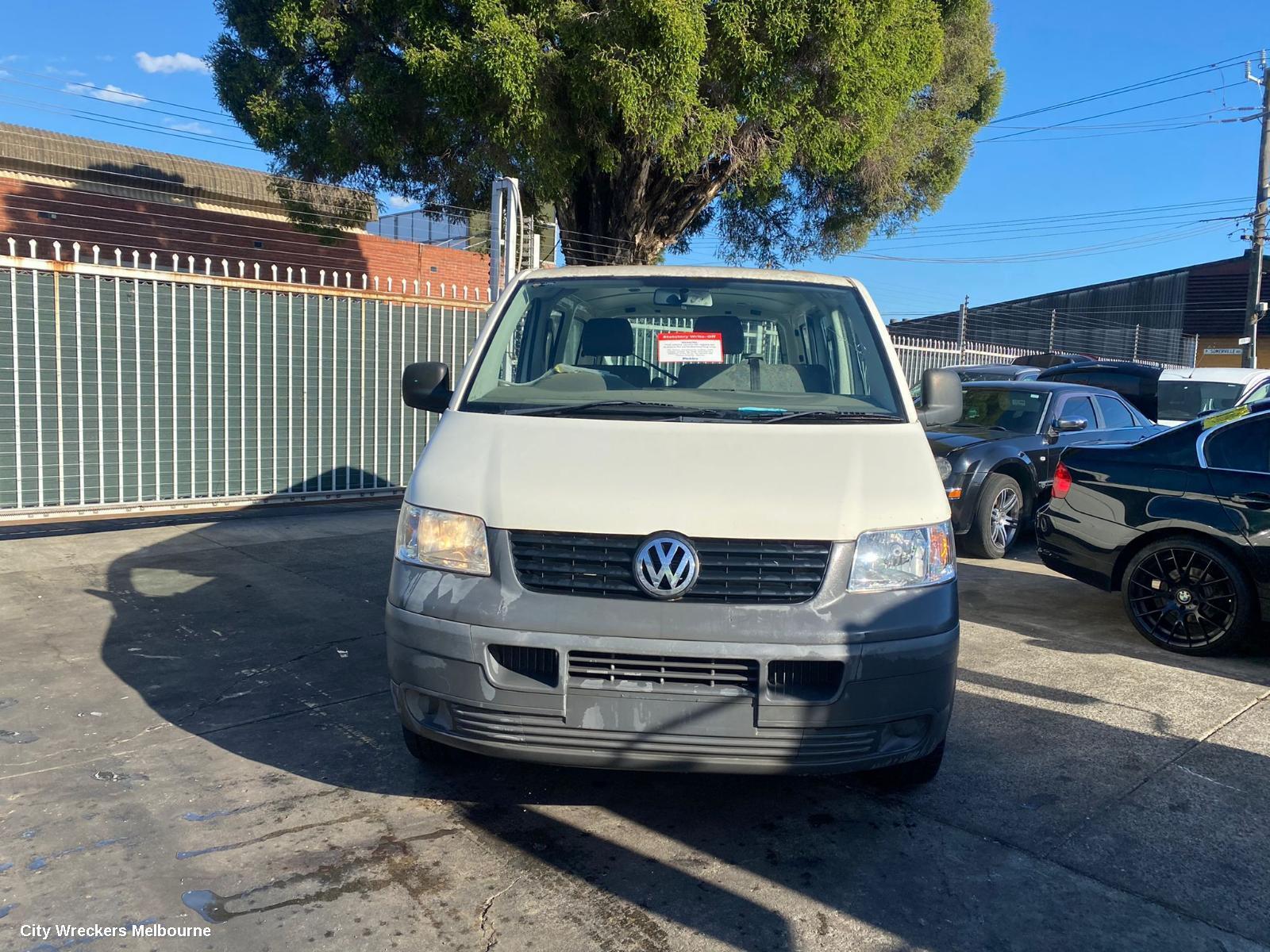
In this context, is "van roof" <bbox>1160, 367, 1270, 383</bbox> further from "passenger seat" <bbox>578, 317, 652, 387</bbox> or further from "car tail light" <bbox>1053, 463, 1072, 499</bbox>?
"passenger seat" <bbox>578, 317, 652, 387</bbox>

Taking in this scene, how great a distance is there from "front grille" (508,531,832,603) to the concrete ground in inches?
35.1

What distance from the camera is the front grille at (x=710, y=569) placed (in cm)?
301

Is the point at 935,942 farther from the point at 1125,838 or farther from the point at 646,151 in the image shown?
the point at 646,151

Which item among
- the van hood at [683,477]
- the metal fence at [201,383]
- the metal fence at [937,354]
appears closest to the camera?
the van hood at [683,477]

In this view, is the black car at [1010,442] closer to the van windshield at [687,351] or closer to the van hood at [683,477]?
the van windshield at [687,351]

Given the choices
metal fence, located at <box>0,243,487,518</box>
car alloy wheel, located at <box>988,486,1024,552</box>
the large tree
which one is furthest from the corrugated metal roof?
car alloy wheel, located at <box>988,486,1024,552</box>

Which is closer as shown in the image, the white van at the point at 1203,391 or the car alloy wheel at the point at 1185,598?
the car alloy wheel at the point at 1185,598

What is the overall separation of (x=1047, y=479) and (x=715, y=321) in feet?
18.5

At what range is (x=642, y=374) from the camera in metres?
4.15

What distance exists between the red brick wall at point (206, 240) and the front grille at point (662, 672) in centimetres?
1527

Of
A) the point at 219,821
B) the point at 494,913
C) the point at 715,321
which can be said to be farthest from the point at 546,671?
the point at 715,321

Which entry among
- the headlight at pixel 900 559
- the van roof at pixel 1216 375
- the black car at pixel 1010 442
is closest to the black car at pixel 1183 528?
the black car at pixel 1010 442

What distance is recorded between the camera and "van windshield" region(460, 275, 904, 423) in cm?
389

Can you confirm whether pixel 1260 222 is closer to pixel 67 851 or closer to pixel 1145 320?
pixel 1145 320
